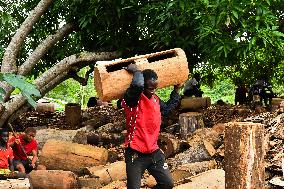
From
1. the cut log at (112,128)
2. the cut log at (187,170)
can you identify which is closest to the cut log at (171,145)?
the cut log at (187,170)

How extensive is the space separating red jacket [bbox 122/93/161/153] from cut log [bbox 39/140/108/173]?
9.92ft

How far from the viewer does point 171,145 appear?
8.47 meters

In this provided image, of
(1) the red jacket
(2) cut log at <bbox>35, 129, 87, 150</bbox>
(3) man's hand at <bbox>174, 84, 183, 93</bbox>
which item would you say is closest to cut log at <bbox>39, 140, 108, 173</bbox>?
(2) cut log at <bbox>35, 129, 87, 150</bbox>

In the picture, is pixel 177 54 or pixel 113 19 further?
pixel 113 19

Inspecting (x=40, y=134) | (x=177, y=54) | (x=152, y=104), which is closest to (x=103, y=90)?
(x=152, y=104)

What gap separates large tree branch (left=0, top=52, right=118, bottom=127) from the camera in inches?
396

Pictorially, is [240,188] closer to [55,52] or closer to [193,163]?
[193,163]

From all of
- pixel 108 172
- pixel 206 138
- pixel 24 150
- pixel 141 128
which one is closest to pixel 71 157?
pixel 24 150

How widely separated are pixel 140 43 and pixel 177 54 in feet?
16.9

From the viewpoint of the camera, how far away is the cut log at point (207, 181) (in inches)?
241

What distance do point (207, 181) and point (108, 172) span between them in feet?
5.99

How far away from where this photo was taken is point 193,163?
7.44 meters

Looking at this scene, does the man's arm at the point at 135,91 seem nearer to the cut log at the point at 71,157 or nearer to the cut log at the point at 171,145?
the cut log at the point at 71,157

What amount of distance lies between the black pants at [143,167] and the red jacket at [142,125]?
8cm
